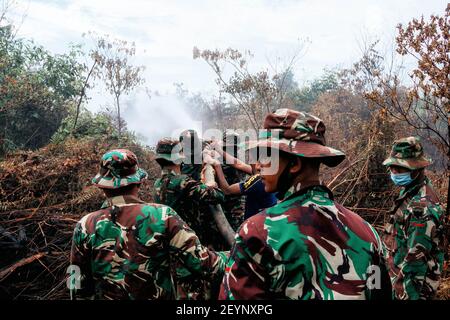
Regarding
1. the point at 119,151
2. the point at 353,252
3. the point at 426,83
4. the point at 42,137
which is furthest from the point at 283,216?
the point at 42,137

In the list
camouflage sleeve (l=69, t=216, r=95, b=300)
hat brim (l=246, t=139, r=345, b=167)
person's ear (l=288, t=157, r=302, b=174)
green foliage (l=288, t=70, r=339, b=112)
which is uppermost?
green foliage (l=288, t=70, r=339, b=112)

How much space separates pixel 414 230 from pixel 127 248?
2.01 meters

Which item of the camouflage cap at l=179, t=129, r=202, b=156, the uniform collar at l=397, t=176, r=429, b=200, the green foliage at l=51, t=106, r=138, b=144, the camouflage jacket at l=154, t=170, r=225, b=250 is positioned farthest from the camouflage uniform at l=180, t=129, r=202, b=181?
the green foliage at l=51, t=106, r=138, b=144

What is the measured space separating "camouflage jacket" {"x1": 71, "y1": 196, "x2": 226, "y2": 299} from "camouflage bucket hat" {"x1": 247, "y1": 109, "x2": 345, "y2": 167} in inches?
37.5

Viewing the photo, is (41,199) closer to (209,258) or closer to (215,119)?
(209,258)

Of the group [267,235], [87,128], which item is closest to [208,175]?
[267,235]

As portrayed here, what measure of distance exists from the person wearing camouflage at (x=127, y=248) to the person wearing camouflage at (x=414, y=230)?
1.47 m

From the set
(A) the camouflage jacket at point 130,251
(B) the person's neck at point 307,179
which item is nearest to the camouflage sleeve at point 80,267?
(A) the camouflage jacket at point 130,251

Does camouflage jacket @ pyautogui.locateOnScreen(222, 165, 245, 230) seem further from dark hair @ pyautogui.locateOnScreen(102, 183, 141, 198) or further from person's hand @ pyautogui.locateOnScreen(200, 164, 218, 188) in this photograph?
dark hair @ pyautogui.locateOnScreen(102, 183, 141, 198)

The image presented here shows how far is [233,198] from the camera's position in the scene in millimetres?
4383

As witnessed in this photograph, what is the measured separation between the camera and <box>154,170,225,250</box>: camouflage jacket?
11.2ft

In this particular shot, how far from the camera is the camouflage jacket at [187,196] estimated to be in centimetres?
341

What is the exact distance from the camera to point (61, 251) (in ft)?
16.5
